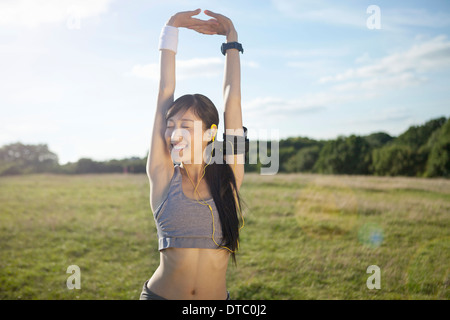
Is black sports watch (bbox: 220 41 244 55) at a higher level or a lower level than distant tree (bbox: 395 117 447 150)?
lower

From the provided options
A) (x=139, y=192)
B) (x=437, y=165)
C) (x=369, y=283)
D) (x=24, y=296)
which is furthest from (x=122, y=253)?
(x=437, y=165)

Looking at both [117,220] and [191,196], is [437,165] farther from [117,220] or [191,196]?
[191,196]

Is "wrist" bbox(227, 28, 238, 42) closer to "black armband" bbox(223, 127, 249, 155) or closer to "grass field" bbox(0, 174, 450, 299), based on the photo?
"black armband" bbox(223, 127, 249, 155)

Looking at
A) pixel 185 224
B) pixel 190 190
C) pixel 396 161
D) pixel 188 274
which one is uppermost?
pixel 396 161

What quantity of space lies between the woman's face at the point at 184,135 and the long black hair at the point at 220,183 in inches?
1.6

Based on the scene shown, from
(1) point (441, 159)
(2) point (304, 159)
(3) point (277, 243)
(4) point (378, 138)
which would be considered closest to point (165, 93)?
(3) point (277, 243)

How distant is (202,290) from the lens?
7.84 feet

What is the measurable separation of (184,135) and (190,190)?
399 millimetres

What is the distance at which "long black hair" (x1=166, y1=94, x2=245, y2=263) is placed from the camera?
2.37 meters

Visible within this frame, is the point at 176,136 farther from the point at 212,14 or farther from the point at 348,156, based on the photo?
the point at 348,156

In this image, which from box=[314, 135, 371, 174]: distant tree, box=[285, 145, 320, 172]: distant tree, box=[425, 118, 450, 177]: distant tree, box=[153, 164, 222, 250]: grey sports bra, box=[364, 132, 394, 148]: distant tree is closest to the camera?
box=[153, 164, 222, 250]: grey sports bra

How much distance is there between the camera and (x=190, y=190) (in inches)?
97.7

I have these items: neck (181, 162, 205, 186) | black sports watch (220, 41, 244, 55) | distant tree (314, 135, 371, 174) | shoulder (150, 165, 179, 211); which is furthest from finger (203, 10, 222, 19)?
distant tree (314, 135, 371, 174)
